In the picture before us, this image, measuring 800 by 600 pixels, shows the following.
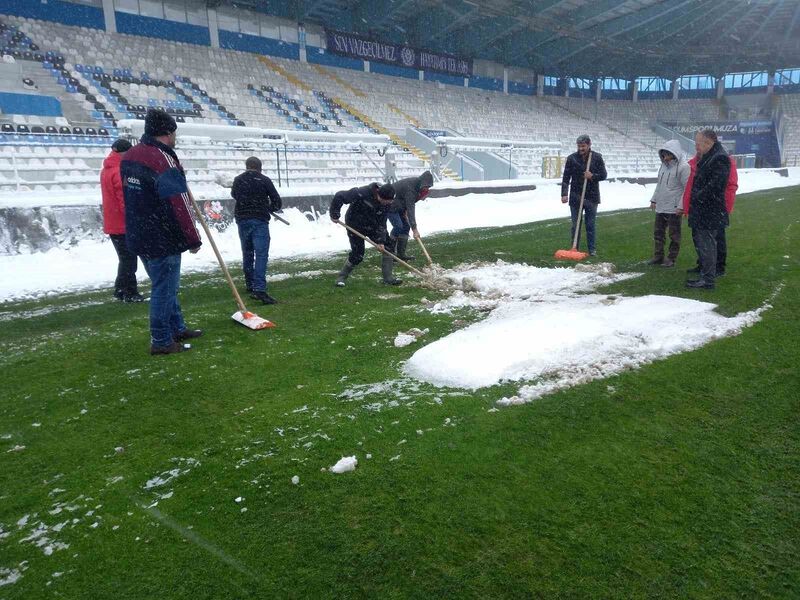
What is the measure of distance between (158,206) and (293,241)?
20.7 ft

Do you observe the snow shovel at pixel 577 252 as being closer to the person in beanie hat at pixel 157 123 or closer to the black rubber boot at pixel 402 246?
the black rubber boot at pixel 402 246

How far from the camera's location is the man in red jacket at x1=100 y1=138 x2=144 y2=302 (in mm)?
5852

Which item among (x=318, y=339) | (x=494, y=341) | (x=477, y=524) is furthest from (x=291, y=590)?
(x=318, y=339)

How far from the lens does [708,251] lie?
540 cm

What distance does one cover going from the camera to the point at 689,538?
78.2 inches

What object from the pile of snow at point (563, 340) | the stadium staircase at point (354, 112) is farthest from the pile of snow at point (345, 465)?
the stadium staircase at point (354, 112)

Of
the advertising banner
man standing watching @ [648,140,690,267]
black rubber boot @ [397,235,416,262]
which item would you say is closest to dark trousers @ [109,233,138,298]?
black rubber boot @ [397,235,416,262]

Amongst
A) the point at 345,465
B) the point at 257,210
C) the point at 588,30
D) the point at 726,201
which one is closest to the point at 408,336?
the point at 345,465

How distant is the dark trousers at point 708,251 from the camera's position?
539 cm

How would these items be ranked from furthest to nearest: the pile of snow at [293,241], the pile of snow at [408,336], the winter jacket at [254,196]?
the pile of snow at [293,241] < the winter jacket at [254,196] < the pile of snow at [408,336]

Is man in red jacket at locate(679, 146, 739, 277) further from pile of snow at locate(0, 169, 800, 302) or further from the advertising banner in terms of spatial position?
the advertising banner

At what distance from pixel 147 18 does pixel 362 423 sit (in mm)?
25349

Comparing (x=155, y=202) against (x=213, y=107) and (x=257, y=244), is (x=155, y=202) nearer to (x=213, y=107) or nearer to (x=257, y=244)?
(x=257, y=244)

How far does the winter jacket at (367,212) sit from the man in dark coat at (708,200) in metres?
3.36
